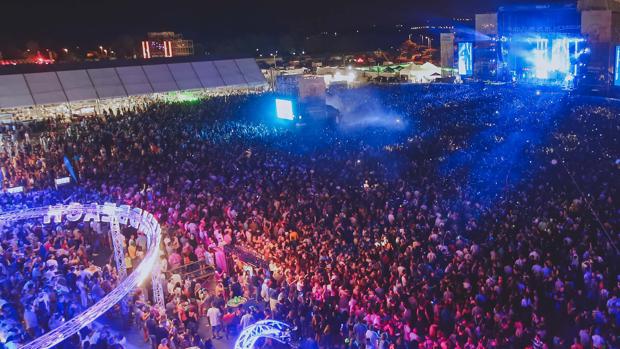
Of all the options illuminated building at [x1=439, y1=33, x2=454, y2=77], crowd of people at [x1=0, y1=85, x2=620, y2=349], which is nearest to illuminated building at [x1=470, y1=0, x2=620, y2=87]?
crowd of people at [x1=0, y1=85, x2=620, y2=349]

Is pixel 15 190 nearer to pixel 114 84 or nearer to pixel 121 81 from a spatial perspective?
pixel 114 84

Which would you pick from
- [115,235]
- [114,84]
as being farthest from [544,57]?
[115,235]

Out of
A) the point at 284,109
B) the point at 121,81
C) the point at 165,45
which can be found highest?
the point at 165,45

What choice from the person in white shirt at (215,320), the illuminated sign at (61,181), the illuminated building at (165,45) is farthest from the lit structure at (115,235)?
the illuminated building at (165,45)

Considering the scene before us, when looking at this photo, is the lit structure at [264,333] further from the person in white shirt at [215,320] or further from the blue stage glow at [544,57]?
the blue stage glow at [544,57]

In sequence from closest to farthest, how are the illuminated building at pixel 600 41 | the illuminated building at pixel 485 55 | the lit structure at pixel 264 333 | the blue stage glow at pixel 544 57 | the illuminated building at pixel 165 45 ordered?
the lit structure at pixel 264 333 < the illuminated building at pixel 600 41 < the blue stage glow at pixel 544 57 < the illuminated building at pixel 485 55 < the illuminated building at pixel 165 45

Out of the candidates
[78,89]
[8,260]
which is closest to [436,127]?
[8,260]
